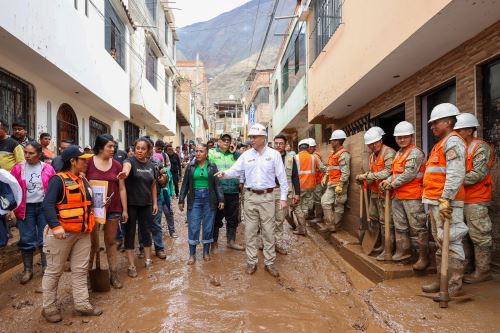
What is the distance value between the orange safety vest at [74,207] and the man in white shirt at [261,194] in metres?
1.95

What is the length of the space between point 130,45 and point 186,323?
11876mm

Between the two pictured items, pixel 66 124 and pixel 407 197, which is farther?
pixel 66 124

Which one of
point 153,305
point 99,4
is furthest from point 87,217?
point 99,4

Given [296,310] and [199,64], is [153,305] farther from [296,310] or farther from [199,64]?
[199,64]

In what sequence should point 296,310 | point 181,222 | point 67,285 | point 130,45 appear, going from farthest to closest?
point 130,45
point 181,222
point 67,285
point 296,310

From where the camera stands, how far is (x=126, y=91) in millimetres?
12203

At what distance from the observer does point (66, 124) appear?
9.60 m

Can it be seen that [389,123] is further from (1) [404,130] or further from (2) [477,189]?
(2) [477,189]

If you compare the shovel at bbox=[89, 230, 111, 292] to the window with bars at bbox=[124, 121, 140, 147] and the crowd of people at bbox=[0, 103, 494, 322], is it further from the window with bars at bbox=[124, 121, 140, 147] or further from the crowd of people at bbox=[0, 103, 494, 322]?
the window with bars at bbox=[124, 121, 140, 147]

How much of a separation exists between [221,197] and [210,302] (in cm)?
193

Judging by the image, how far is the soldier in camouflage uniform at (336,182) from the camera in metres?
6.72

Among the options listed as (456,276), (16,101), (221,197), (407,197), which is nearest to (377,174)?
(407,197)

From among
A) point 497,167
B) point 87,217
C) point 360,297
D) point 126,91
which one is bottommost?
point 360,297

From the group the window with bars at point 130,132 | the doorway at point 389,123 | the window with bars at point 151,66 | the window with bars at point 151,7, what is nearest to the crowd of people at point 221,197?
the doorway at point 389,123
